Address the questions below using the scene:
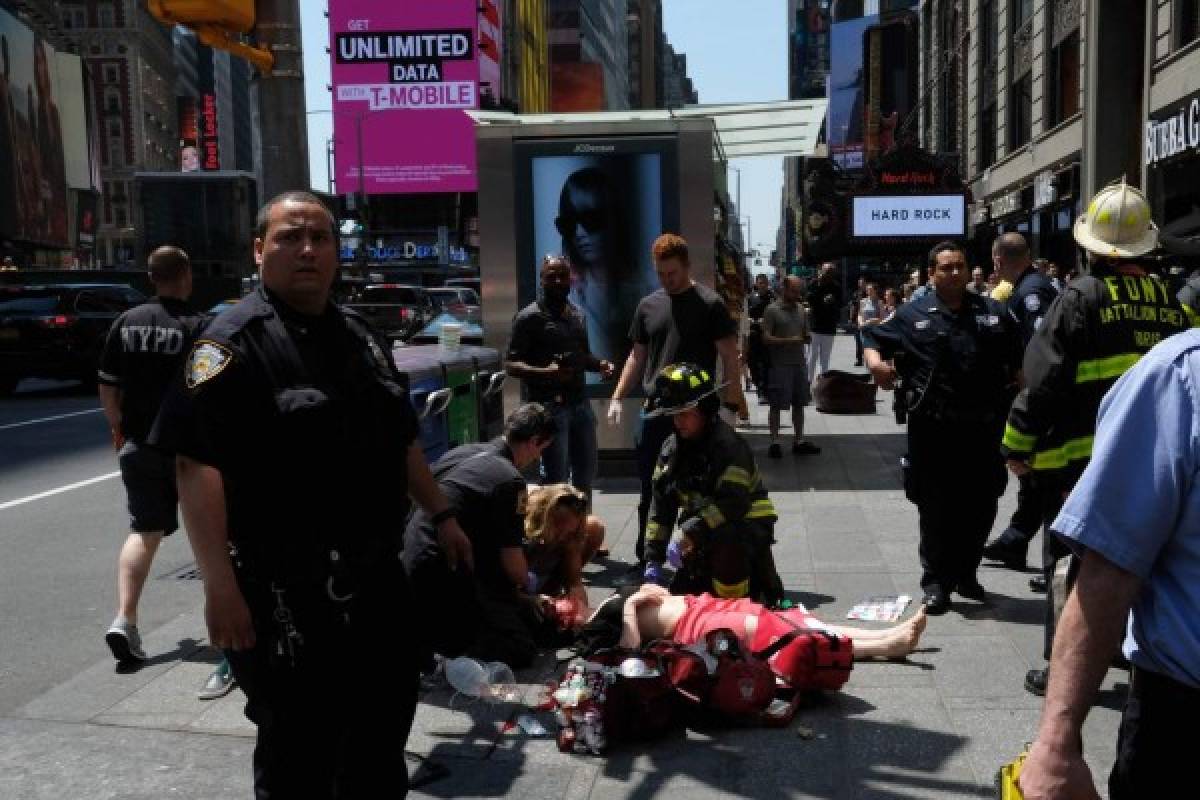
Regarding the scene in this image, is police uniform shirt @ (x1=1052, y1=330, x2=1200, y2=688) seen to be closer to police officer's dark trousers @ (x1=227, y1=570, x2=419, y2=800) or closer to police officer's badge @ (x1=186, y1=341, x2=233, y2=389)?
police officer's dark trousers @ (x1=227, y1=570, x2=419, y2=800)

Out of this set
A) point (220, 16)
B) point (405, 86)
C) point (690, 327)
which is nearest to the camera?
point (220, 16)

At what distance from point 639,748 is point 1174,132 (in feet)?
50.3

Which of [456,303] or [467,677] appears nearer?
[467,677]

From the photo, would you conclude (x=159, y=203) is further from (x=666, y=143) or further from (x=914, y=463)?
(x=914, y=463)

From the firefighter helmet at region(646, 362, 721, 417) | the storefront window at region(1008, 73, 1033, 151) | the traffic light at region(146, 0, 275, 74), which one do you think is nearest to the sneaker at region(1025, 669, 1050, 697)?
the firefighter helmet at region(646, 362, 721, 417)

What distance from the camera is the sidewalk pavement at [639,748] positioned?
411 cm

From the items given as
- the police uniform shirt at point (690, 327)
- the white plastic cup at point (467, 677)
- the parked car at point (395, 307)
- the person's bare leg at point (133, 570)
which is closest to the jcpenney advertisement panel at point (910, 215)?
the parked car at point (395, 307)

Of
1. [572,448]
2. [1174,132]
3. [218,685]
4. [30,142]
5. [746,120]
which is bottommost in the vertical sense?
[218,685]

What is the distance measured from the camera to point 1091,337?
4680 millimetres

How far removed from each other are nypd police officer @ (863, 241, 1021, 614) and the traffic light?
3433 millimetres

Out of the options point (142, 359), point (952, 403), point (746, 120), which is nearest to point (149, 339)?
point (142, 359)

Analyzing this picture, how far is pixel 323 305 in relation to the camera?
3105mm

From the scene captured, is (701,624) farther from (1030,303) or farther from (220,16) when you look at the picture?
(220,16)

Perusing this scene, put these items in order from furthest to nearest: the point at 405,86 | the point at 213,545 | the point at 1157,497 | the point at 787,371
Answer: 1. the point at 405,86
2. the point at 787,371
3. the point at 213,545
4. the point at 1157,497
